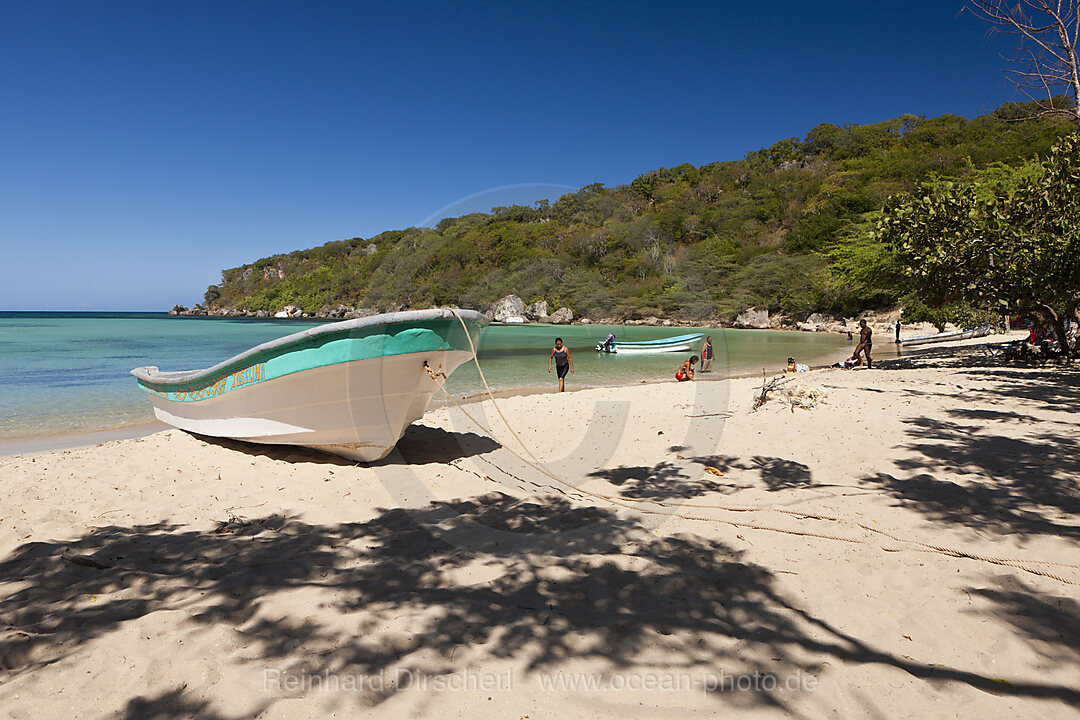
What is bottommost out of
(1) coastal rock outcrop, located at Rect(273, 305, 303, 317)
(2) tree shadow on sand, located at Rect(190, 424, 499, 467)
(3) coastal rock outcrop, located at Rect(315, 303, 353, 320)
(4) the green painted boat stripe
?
(2) tree shadow on sand, located at Rect(190, 424, 499, 467)

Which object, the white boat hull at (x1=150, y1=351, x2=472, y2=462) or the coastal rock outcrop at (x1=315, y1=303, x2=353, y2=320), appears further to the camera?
the coastal rock outcrop at (x1=315, y1=303, x2=353, y2=320)

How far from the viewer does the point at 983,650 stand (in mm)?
2303

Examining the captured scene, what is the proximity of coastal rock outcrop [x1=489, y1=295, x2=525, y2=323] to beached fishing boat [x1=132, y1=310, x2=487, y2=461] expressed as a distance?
195ft

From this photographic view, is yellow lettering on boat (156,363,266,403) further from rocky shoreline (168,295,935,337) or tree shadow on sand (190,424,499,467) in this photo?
rocky shoreline (168,295,935,337)

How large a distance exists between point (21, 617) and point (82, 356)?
31.8 metres

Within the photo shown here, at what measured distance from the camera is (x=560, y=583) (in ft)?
10.4

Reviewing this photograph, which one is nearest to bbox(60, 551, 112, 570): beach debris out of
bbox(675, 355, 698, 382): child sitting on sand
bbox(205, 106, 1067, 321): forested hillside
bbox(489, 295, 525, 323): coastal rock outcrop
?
bbox(675, 355, 698, 382): child sitting on sand

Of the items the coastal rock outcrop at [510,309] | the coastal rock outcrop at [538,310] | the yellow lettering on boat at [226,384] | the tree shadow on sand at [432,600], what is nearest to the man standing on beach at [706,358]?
the tree shadow on sand at [432,600]

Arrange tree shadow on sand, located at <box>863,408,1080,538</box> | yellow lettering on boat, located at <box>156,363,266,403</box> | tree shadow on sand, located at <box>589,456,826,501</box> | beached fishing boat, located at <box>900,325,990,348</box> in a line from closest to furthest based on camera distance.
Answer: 1. tree shadow on sand, located at <box>863,408,1080,538</box>
2. tree shadow on sand, located at <box>589,456,826,501</box>
3. yellow lettering on boat, located at <box>156,363,266,403</box>
4. beached fishing boat, located at <box>900,325,990,348</box>

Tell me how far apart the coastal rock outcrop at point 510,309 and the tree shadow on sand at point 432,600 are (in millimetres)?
62016

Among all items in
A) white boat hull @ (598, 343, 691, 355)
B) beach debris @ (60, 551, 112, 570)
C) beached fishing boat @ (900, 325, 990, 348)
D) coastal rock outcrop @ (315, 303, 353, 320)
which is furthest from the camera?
white boat hull @ (598, 343, 691, 355)

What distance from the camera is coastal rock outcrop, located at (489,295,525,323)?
222 feet

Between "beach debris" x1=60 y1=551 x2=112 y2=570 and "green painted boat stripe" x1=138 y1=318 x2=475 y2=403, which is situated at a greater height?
"green painted boat stripe" x1=138 y1=318 x2=475 y2=403

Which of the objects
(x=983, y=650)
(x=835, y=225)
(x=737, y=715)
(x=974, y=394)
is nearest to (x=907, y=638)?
(x=983, y=650)
